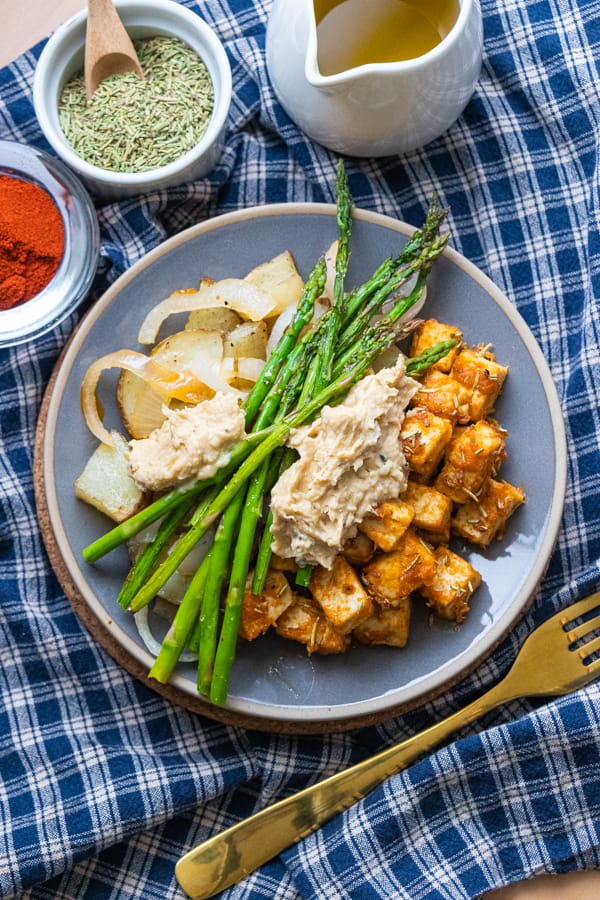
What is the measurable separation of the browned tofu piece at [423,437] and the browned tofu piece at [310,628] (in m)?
0.59

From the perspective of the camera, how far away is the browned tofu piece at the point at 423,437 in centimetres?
333

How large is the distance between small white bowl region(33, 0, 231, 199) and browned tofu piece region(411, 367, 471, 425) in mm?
1169

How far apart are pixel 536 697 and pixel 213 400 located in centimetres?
163

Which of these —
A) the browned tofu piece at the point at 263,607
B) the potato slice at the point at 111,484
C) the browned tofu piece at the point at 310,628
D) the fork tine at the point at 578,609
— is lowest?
the fork tine at the point at 578,609

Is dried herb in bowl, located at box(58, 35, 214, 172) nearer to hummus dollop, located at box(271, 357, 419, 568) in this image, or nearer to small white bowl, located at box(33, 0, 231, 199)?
small white bowl, located at box(33, 0, 231, 199)

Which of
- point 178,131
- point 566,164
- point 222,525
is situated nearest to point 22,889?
point 222,525

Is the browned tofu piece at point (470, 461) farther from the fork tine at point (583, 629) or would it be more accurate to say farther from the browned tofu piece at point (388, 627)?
the fork tine at point (583, 629)

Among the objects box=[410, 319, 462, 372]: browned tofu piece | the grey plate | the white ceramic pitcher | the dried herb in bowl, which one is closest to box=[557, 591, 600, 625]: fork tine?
the grey plate

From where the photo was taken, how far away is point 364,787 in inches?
142

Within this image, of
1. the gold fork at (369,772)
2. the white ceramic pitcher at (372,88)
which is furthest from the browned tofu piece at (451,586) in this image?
the white ceramic pitcher at (372,88)

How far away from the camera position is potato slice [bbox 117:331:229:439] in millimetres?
3484

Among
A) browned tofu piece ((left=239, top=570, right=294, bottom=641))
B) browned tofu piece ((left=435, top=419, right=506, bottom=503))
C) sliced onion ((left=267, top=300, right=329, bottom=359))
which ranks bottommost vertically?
browned tofu piece ((left=239, top=570, right=294, bottom=641))

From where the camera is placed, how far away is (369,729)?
3.74 metres

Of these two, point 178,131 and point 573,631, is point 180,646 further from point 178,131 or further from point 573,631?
point 178,131
